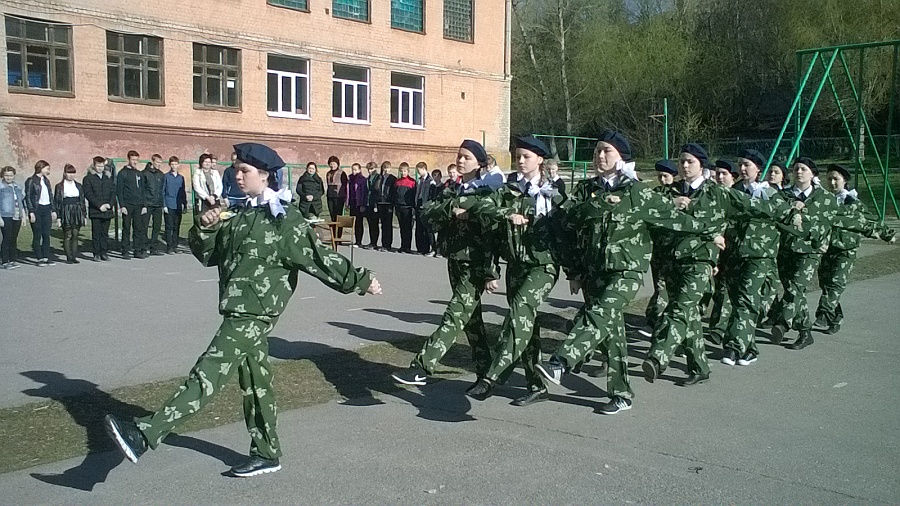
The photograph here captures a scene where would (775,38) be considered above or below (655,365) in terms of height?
above

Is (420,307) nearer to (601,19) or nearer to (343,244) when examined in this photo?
(343,244)

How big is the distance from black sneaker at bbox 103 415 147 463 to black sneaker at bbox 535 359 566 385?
102 inches

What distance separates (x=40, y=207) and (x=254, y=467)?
1225cm

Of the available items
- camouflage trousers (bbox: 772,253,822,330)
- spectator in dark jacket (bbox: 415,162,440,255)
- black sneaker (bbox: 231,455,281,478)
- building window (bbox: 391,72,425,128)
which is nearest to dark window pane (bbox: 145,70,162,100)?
building window (bbox: 391,72,425,128)

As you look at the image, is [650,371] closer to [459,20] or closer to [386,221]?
[386,221]

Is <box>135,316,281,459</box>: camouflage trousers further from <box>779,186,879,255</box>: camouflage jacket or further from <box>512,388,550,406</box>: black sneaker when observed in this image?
<box>779,186,879,255</box>: camouflage jacket

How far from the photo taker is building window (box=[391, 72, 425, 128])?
34375mm

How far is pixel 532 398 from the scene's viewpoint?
7078 mm

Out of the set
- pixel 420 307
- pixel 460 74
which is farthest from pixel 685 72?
pixel 420 307

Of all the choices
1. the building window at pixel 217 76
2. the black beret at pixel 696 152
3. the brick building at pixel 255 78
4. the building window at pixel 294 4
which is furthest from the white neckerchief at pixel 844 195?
the building window at pixel 294 4

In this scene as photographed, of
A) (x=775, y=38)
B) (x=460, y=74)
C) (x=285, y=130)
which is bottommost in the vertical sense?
(x=285, y=130)

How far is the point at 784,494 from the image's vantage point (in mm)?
5055

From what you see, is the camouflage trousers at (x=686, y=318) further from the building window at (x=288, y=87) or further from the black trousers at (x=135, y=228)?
the building window at (x=288, y=87)

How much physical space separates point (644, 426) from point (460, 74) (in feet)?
101
